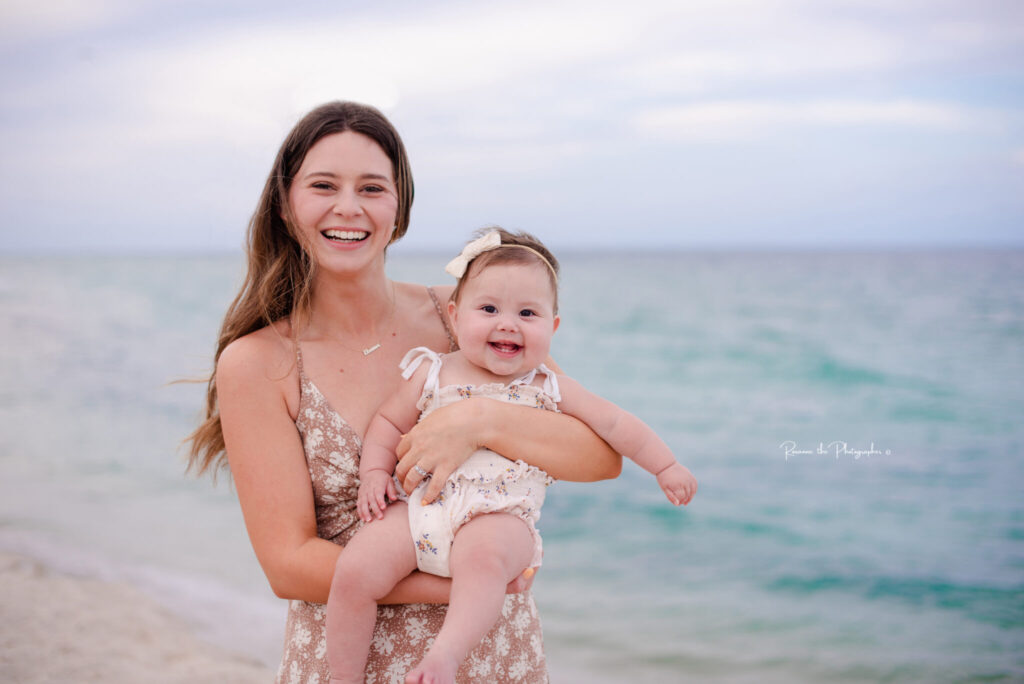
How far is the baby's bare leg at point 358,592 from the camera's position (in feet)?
6.97

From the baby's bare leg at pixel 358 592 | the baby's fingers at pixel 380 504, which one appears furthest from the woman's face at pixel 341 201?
the baby's bare leg at pixel 358 592

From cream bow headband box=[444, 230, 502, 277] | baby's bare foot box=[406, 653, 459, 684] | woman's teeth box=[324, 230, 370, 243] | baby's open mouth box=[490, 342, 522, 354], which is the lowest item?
Answer: baby's bare foot box=[406, 653, 459, 684]

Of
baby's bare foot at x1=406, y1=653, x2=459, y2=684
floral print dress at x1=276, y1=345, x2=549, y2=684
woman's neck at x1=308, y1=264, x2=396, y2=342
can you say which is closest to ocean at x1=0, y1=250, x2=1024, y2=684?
woman's neck at x1=308, y1=264, x2=396, y2=342

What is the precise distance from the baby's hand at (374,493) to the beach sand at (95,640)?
334cm

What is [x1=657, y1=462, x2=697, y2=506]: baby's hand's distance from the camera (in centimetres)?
245

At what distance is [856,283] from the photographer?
31797 mm

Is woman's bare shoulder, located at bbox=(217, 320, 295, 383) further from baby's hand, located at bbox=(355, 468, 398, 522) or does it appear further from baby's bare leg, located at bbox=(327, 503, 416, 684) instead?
baby's bare leg, located at bbox=(327, 503, 416, 684)

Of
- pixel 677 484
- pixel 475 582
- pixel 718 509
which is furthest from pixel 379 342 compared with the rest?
pixel 718 509

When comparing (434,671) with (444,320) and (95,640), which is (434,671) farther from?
(95,640)

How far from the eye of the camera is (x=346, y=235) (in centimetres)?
243

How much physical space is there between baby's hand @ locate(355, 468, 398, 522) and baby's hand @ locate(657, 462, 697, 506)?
0.80m

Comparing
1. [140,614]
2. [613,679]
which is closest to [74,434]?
[140,614]

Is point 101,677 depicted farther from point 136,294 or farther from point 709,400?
point 136,294

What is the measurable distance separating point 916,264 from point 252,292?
149ft
